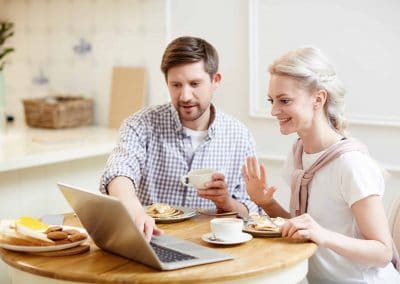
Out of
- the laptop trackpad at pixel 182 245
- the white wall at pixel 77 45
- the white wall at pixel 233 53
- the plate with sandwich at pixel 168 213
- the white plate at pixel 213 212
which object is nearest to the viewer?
the laptop trackpad at pixel 182 245

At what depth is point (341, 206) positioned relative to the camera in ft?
7.55

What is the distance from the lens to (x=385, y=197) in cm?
317

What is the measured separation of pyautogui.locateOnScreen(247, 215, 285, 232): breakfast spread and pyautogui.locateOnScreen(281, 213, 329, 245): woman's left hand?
0.09 meters

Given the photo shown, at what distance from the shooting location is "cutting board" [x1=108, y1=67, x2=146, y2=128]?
4.03 meters

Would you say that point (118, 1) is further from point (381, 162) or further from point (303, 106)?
point (303, 106)

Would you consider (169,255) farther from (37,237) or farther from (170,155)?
(170,155)

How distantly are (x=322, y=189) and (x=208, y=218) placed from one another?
37 cm

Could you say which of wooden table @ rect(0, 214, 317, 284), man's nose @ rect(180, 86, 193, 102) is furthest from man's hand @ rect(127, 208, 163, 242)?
man's nose @ rect(180, 86, 193, 102)

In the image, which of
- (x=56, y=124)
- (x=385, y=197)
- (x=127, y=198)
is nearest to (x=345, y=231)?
(x=127, y=198)

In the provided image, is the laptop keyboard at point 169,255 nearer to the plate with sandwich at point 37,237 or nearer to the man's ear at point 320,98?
the plate with sandwich at point 37,237

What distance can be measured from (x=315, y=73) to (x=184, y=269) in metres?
0.76

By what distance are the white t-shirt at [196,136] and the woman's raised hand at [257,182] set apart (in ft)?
1.41

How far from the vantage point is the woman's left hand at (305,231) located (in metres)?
2.09

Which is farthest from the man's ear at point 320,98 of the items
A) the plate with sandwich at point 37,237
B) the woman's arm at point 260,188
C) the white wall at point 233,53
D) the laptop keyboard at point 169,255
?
the white wall at point 233,53
